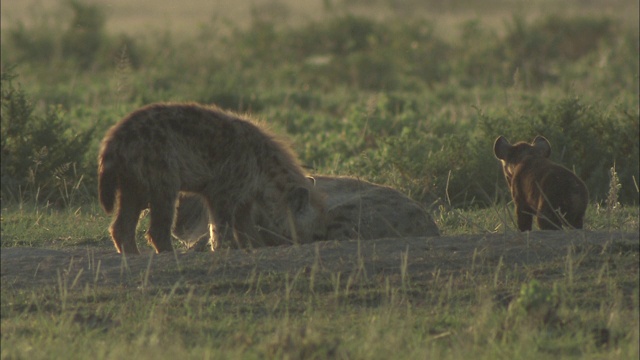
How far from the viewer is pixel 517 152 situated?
7254mm

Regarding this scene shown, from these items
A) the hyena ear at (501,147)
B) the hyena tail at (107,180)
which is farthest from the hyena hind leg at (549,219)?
the hyena tail at (107,180)

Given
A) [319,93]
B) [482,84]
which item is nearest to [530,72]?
[482,84]

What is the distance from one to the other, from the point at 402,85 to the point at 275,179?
9.49m

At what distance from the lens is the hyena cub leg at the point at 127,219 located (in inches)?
244

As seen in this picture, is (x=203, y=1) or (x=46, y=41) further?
(x=203, y=1)

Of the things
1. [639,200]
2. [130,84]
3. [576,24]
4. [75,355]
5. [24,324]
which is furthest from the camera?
[576,24]

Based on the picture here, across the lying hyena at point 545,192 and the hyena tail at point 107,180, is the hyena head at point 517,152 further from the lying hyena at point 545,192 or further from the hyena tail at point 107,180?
the hyena tail at point 107,180

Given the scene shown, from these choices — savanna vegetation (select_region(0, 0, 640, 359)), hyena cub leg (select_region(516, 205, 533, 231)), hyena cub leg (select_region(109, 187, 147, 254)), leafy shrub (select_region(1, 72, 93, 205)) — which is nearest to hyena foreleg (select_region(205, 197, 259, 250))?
hyena cub leg (select_region(109, 187, 147, 254))

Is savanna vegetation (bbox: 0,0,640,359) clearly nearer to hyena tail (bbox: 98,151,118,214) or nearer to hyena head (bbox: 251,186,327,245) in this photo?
hyena tail (bbox: 98,151,118,214)

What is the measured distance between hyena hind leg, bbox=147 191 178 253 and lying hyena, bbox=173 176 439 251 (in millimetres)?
691

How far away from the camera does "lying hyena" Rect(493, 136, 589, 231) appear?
264 inches

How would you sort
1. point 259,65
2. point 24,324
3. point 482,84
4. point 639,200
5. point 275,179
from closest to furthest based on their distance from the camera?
point 24,324 → point 275,179 → point 639,200 → point 482,84 → point 259,65

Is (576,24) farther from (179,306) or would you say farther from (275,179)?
(179,306)

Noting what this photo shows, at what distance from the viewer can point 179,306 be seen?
17.4 ft
